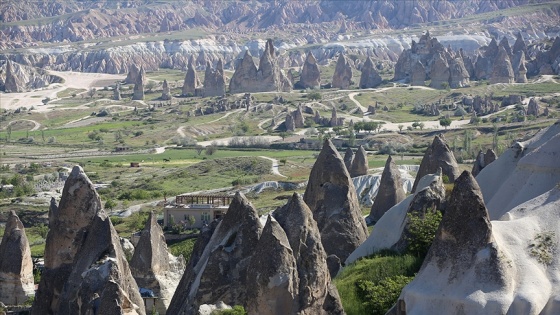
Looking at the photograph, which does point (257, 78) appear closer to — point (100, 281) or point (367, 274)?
point (367, 274)

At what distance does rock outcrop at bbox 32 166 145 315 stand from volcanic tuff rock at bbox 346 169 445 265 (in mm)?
6352

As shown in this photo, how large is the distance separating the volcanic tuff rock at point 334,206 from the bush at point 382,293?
798 centimetres

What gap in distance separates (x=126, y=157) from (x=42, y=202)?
35127 mm

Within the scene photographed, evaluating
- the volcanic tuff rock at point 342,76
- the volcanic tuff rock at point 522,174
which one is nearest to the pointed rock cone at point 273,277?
the volcanic tuff rock at point 522,174

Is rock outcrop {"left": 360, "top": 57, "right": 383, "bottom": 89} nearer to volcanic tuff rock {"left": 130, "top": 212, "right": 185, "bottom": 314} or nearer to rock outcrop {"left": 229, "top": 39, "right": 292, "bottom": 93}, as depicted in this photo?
rock outcrop {"left": 229, "top": 39, "right": 292, "bottom": 93}

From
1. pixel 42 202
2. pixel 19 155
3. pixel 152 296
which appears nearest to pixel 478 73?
pixel 19 155

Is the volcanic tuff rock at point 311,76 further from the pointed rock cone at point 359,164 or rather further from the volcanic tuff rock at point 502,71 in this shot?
the pointed rock cone at point 359,164

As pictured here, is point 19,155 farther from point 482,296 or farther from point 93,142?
point 482,296

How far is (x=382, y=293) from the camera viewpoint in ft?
71.7

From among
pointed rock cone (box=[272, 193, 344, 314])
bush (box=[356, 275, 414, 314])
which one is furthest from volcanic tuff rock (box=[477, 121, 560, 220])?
pointed rock cone (box=[272, 193, 344, 314])

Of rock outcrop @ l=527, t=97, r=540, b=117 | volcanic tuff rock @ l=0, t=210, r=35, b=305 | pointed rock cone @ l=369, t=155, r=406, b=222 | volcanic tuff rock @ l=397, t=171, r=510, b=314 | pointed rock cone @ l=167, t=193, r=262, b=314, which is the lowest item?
rock outcrop @ l=527, t=97, r=540, b=117

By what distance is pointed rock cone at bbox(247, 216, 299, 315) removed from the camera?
19.4m

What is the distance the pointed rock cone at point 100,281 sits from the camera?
19375 mm

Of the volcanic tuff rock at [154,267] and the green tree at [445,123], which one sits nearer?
the volcanic tuff rock at [154,267]
